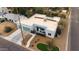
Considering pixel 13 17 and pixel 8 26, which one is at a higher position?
pixel 13 17

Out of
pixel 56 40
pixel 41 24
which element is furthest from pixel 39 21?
pixel 56 40

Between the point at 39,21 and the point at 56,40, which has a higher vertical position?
the point at 39,21

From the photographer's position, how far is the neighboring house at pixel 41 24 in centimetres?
205

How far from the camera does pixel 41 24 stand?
2070 millimetres

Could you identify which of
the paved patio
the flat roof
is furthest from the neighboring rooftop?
the paved patio

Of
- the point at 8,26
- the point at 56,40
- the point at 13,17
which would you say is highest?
the point at 13,17

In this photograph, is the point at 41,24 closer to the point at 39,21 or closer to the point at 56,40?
the point at 39,21

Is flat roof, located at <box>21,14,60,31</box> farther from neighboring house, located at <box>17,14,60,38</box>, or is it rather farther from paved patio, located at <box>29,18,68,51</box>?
paved patio, located at <box>29,18,68,51</box>

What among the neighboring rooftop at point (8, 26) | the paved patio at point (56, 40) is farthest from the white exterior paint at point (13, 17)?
the paved patio at point (56, 40)

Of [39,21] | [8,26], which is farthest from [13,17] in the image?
[39,21]

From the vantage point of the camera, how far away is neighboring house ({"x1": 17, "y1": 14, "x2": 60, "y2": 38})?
2047 mm

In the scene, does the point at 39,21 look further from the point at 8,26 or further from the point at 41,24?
the point at 8,26
